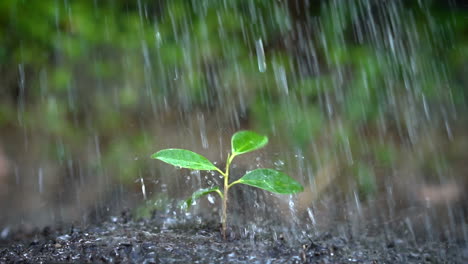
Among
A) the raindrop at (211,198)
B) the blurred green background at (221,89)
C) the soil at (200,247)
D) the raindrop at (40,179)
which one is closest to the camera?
the soil at (200,247)

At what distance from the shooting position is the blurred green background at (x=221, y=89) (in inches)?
86.4

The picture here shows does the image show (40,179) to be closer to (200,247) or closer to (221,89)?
(221,89)

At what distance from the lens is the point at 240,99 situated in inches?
98.7

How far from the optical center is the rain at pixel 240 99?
2.08 m

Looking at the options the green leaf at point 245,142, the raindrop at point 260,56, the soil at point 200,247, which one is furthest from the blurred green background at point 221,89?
the green leaf at point 245,142

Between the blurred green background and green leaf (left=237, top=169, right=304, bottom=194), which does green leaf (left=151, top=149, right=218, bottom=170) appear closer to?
green leaf (left=237, top=169, right=304, bottom=194)

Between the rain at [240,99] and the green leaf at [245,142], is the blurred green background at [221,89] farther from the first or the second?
the green leaf at [245,142]

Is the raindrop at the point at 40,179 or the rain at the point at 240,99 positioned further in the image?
the raindrop at the point at 40,179

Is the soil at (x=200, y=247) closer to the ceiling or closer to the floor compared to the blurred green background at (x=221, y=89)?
closer to the floor

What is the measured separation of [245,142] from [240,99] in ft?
4.83

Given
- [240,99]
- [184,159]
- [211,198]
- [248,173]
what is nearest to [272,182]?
[248,173]

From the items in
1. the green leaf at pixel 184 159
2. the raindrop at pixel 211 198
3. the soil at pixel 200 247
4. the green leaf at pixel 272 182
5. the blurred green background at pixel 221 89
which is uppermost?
the blurred green background at pixel 221 89

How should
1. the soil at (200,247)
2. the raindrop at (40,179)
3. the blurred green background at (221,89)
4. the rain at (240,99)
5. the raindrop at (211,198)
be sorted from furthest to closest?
the raindrop at (40,179), the blurred green background at (221,89), the rain at (240,99), the raindrop at (211,198), the soil at (200,247)

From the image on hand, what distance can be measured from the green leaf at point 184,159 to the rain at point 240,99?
Answer: 654mm
